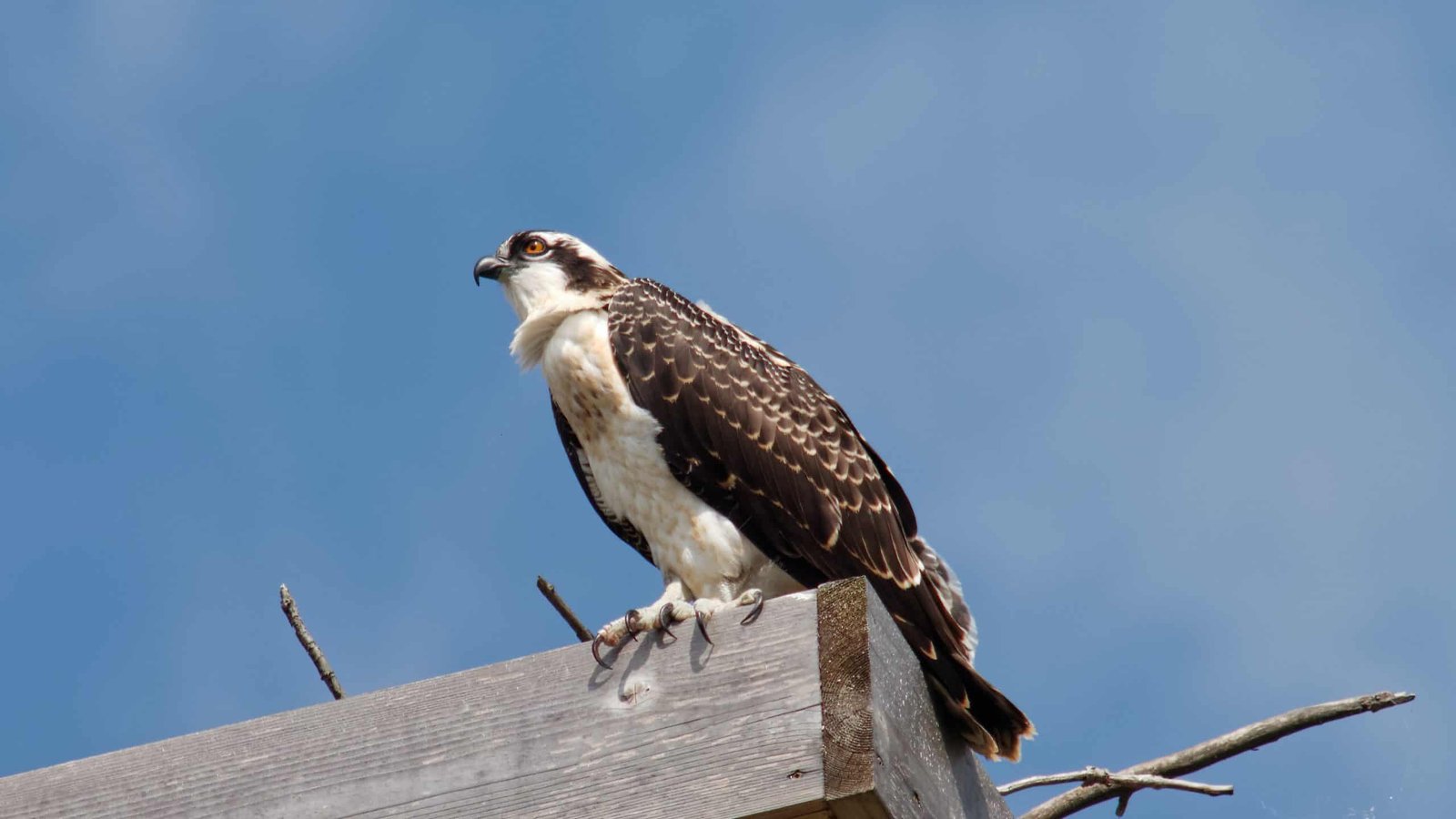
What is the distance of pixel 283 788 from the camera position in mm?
2824

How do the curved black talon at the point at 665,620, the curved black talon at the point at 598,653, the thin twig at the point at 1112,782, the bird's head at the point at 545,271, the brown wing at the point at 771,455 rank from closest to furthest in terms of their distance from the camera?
1. the curved black talon at the point at 598,653
2. the curved black talon at the point at 665,620
3. the thin twig at the point at 1112,782
4. the brown wing at the point at 771,455
5. the bird's head at the point at 545,271

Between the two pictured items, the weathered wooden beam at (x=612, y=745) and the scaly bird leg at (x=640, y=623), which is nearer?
the weathered wooden beam at (x=612, y=745)

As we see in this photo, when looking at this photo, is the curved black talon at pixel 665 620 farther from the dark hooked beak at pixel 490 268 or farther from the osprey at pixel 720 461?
the dark hooked beak at pixel 490 268

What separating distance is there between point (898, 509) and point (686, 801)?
329 cm

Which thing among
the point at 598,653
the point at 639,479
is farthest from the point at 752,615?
the point at 639,479

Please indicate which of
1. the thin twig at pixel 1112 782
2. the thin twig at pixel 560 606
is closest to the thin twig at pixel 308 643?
the thin twig at pixel 560 606

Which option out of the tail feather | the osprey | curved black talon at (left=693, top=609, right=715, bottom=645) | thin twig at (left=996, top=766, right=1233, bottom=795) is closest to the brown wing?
the osprey

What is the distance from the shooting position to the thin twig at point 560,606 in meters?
4.71

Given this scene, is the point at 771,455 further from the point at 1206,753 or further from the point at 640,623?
the point at 640,623

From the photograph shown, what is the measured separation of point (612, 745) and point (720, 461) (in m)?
2.80

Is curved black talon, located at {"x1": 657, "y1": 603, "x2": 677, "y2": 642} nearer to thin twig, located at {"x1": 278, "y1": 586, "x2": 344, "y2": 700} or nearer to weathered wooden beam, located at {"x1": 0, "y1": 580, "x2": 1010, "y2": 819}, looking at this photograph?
weathered wooden beam, located at {"x1": 0, "y1": 580, "x2": 1010, "y2": 819}

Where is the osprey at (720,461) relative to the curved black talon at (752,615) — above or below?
below

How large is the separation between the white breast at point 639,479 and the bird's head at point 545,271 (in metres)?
0.46

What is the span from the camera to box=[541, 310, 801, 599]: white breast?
5.34 m
